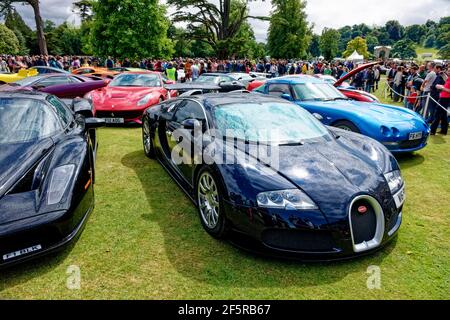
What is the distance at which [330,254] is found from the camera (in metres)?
2.50

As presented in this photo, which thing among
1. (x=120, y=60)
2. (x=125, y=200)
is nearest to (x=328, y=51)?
(x=120, y=60)

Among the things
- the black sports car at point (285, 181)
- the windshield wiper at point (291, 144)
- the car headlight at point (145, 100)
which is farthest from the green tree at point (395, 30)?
the windshield wiper at point (291, 144)

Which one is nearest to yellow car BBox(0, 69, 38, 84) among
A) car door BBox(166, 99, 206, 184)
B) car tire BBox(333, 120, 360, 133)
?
car door BBox(166, 99, 206, 184)

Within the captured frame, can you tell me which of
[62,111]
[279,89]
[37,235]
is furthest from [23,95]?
[279,89]

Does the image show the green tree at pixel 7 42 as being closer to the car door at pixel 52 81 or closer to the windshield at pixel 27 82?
the car door at pixel 52 81

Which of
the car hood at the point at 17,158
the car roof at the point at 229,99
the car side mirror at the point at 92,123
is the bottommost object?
the car hood at the point at 17,158

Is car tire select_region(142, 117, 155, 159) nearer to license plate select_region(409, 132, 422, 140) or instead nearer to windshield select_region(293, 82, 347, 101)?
windshield select_region(293, 82, 347, 101)

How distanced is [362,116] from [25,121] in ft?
16.3

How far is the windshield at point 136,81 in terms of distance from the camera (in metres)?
9.05

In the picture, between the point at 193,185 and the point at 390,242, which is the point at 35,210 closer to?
the point at 193,185

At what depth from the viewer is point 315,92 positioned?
673 centimetres

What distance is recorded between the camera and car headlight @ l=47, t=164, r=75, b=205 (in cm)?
253
